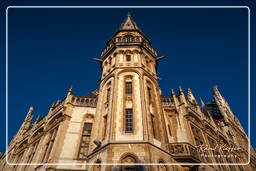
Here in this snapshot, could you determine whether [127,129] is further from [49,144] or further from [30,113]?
[30,113]

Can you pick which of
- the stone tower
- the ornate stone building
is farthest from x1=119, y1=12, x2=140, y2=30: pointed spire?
the stone tower

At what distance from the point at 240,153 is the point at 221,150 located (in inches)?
287

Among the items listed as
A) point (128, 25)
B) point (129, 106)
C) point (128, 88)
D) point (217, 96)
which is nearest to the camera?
point (129, 106)

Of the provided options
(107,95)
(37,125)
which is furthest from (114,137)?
(37,125)

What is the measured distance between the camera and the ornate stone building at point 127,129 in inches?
601

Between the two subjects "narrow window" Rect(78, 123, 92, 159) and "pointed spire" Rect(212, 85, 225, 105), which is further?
"pointed spire" Rect(212, 85, 225, 105)

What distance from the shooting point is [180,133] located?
72.3 feet

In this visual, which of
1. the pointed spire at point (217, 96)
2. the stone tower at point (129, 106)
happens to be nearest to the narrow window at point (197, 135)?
the stone tower at point (129, 106)

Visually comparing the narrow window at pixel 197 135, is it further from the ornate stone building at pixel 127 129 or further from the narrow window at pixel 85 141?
the narrow window at pixel 85 141

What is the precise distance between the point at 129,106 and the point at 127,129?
7.76 ft

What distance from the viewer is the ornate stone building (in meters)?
15.3

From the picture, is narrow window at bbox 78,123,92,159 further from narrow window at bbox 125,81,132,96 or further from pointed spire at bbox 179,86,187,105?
pointed spire at bbox 179,86,187,105

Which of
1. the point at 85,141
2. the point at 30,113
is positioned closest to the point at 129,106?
the point at 85,141

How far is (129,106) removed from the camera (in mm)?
18234
